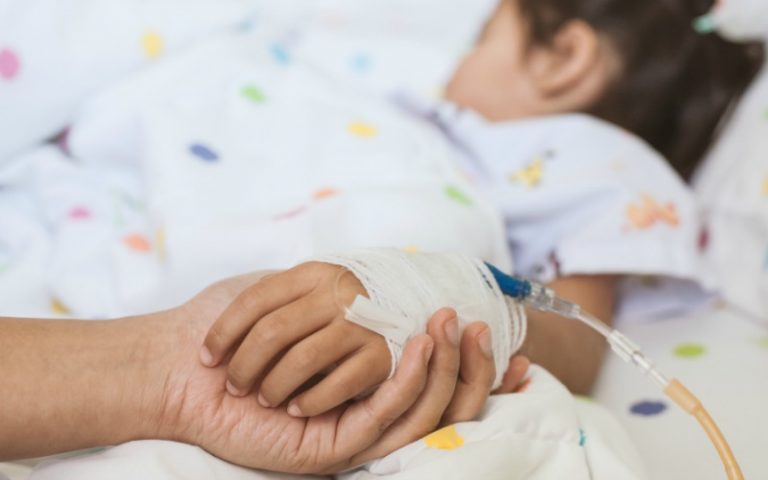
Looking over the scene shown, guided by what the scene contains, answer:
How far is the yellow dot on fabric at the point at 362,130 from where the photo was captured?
45.3 inches

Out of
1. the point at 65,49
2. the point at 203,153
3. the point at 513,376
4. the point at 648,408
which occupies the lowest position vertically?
the point at 648,408

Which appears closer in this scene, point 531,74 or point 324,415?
point 324,415

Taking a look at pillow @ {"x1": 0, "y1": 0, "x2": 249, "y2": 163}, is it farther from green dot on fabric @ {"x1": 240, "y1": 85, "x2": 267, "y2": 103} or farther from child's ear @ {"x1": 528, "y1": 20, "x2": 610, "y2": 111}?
child's ear @ {"x1": 528, "y1": 20, "x2": 610, "y2": 111}

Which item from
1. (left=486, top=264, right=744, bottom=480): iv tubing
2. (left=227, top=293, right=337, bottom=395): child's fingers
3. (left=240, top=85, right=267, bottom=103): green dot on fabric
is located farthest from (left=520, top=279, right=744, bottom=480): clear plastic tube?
(left=240, top=85, right=267, bottom=103): green dot on fabric

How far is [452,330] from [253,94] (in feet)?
2.10

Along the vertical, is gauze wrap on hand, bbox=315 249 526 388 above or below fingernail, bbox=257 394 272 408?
above

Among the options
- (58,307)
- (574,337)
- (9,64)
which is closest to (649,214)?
(574,337)

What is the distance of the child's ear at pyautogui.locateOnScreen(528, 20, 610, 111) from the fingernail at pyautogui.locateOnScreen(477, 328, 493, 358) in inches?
30.1

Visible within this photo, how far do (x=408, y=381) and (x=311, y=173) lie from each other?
50 centimetres

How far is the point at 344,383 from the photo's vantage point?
63 centimetres

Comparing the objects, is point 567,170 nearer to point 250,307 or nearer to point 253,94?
point 253,94

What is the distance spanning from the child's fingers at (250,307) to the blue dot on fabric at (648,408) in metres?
0.49

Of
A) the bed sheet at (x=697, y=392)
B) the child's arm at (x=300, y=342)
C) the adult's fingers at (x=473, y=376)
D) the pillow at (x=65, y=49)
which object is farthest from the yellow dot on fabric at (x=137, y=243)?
the bed sheet at (x=697, y=392)

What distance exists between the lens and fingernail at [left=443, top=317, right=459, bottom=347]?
2.13 feet
